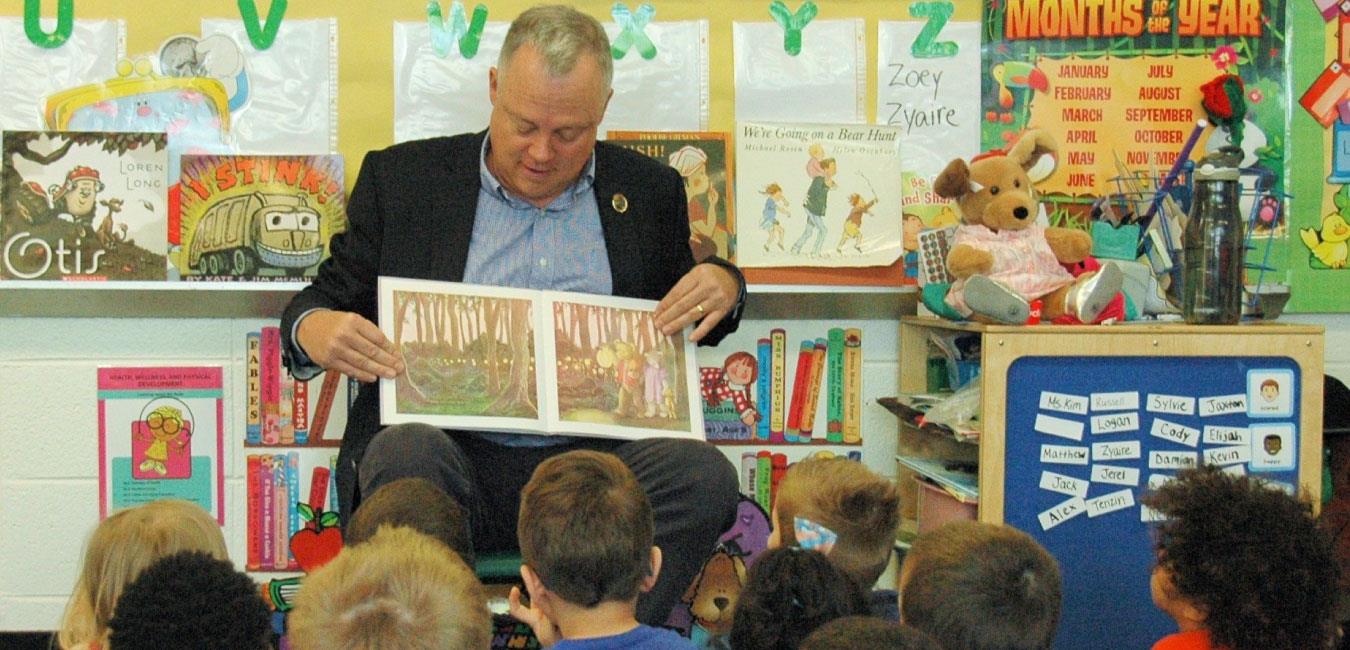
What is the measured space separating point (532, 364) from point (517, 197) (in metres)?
0.37

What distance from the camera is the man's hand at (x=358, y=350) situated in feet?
6.63

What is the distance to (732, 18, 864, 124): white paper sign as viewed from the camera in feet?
9.05

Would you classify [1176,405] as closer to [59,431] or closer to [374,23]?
[374,23]

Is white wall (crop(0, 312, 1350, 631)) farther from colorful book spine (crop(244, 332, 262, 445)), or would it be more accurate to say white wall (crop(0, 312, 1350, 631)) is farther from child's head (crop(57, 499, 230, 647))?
child's head (crop(57, 499, 230, 647))

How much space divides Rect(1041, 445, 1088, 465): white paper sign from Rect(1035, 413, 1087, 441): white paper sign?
0.02 m

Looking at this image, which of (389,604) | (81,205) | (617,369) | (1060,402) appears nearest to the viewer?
(389,604)

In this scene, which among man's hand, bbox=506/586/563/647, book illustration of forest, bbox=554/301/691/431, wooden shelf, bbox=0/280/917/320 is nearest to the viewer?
man's hand, bbox=506/586/563/647

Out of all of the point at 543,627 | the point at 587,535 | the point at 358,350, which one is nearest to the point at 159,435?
the point at 358,350

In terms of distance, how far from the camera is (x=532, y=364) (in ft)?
6.95

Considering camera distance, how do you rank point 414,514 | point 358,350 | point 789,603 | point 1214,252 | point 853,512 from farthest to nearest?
1. point 1214,252
2. point 358,350
3. point 853,512
4. point 414,514
5. point 789,603

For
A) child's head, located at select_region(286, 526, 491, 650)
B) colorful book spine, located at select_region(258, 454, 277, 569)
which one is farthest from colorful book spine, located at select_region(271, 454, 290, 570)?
child's head, located at select_region(286, 526, 491, 650)

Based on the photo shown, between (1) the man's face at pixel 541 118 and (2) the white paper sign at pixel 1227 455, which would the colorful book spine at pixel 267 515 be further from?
(2) the white paper sign at pixel 1227 455

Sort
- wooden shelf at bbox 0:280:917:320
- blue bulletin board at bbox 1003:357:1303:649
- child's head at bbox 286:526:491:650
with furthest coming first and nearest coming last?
wooden shelf at bbox 0:280:917:320, blue bulletin board at bbox 1003:357:1303:649, child's head at bbox 286:526:491:650

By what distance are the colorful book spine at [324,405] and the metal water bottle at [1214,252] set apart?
1.77 meters
